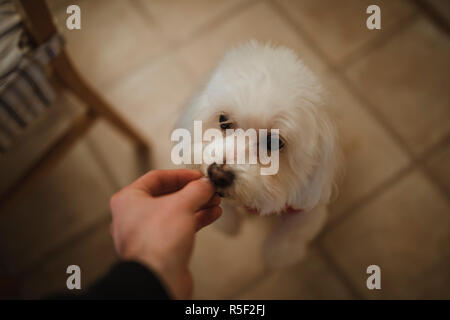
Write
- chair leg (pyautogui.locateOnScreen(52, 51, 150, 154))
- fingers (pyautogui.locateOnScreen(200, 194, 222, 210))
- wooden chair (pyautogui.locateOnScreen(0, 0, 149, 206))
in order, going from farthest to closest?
chair leg (pyautogui.locateOnScreen(52, 51, 150, 154)) < wooden chair (pyautogui.locateOnScreen(0, 0, 149, 206)) < fingers (pyautogui.locateOnScreen(200, 194, 222, 210))

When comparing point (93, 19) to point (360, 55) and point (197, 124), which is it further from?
point (360, 55)

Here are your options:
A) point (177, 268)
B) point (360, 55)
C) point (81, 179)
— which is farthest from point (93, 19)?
point (177, 268)

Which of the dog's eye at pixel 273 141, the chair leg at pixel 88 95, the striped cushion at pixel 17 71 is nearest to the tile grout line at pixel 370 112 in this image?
the dog's eye at pixel 273 141

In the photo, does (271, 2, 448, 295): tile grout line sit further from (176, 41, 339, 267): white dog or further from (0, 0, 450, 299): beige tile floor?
(176, 41, 339, 267): white dog

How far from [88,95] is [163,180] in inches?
24.8

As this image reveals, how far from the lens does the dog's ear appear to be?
0.77 m

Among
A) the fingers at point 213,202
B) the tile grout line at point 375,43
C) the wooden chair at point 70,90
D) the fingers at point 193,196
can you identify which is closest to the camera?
the fingers at point 193,196

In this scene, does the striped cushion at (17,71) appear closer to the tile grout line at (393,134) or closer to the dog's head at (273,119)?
the dog's head at (273,119)

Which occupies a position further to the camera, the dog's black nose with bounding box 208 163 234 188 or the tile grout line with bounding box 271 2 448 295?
the tile grout line with bounding box 271 2 448 295

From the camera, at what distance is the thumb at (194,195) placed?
0.56m

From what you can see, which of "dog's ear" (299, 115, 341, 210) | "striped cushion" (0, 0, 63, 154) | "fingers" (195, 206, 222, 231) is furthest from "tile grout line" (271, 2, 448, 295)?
"striped cushion" (0, 0, 63, 154)

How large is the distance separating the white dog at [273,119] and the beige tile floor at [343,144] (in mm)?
501

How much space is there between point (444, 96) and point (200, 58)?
1.18m

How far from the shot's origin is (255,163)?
78 centimetres
